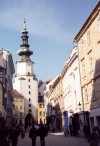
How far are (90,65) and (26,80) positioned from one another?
75339 millimetres

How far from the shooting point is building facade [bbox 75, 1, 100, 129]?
27641 millimetres

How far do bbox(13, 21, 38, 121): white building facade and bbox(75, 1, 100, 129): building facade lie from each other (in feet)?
233

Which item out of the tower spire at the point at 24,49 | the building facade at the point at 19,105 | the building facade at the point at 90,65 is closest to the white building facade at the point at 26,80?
the tower spire at the point at 24,49

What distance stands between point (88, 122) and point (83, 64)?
20.6 feet

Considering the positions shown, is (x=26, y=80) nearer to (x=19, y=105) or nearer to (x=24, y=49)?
(x=19, y=105)

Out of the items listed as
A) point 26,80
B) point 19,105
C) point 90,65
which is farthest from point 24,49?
point 90,65

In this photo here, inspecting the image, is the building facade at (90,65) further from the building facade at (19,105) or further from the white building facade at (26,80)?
the white building facade at (26,80)

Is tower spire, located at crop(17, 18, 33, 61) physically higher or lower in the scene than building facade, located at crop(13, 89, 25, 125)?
→ higher

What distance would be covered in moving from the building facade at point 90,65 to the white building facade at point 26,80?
2800 inches

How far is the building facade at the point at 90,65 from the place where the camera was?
2764cm

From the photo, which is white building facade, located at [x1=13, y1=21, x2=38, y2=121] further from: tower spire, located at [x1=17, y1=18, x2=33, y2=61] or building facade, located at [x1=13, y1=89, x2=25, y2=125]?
building facade, located at [x1=13, y1=89, x2=25, y2=125]

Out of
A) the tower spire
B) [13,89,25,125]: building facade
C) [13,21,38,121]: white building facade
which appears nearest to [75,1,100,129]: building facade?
[13,89,25,125]: building facade

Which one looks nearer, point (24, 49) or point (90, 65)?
point (90, 65)

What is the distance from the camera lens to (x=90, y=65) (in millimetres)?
30062
